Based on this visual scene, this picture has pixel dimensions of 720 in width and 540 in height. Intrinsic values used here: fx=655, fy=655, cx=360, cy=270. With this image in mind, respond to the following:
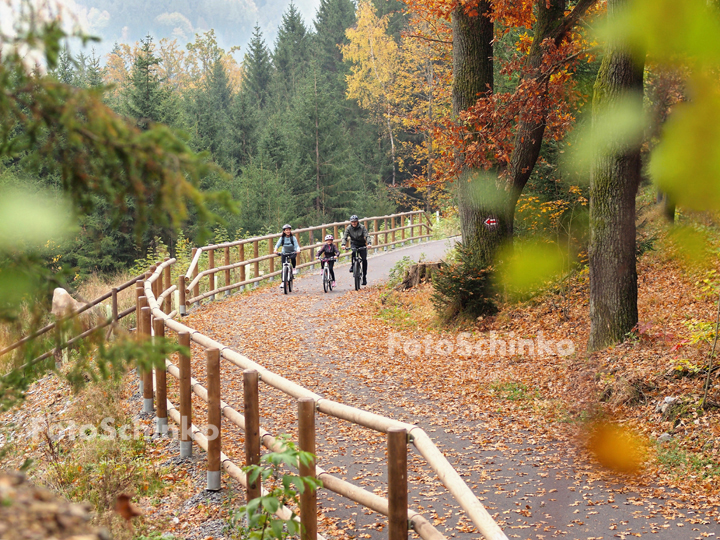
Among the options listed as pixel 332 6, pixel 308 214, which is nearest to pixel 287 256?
pixel 308 214

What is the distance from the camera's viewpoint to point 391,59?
135 ft

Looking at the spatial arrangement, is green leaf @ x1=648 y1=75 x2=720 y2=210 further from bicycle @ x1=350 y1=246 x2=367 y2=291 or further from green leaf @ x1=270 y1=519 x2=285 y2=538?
bicycle @ x1=350 y1=246 x2=367 y2=291

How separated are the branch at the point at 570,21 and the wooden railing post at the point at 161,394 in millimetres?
8309

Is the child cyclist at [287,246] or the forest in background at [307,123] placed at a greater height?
the forest in background at [307,123]

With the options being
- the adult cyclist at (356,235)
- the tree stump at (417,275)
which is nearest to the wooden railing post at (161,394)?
the tree stump at (417,275)

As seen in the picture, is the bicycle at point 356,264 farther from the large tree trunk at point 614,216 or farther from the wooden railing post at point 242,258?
the large tree trunk at point 614,216

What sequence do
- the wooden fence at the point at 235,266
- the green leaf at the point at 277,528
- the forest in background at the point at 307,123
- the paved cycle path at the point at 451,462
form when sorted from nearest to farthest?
the green leaf at the point at 277,528, the paved cycle path at the point at 451,462, the wooden fence at the point at 235,266, the forest in background at the point at 307,123

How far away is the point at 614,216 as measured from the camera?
908 centimetres

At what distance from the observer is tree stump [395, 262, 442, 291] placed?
16812 millimetres

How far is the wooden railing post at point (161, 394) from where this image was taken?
716cm

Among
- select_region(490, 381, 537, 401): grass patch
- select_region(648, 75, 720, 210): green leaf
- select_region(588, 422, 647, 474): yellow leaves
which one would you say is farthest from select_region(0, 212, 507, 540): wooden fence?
select_region(490, 381, 537, 401): grass patch

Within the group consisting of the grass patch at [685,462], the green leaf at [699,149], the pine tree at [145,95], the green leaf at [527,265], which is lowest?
the grass patch at [685,462]

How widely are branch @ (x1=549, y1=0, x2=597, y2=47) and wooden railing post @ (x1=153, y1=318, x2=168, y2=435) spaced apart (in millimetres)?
8309

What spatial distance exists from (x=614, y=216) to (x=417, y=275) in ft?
26.6
